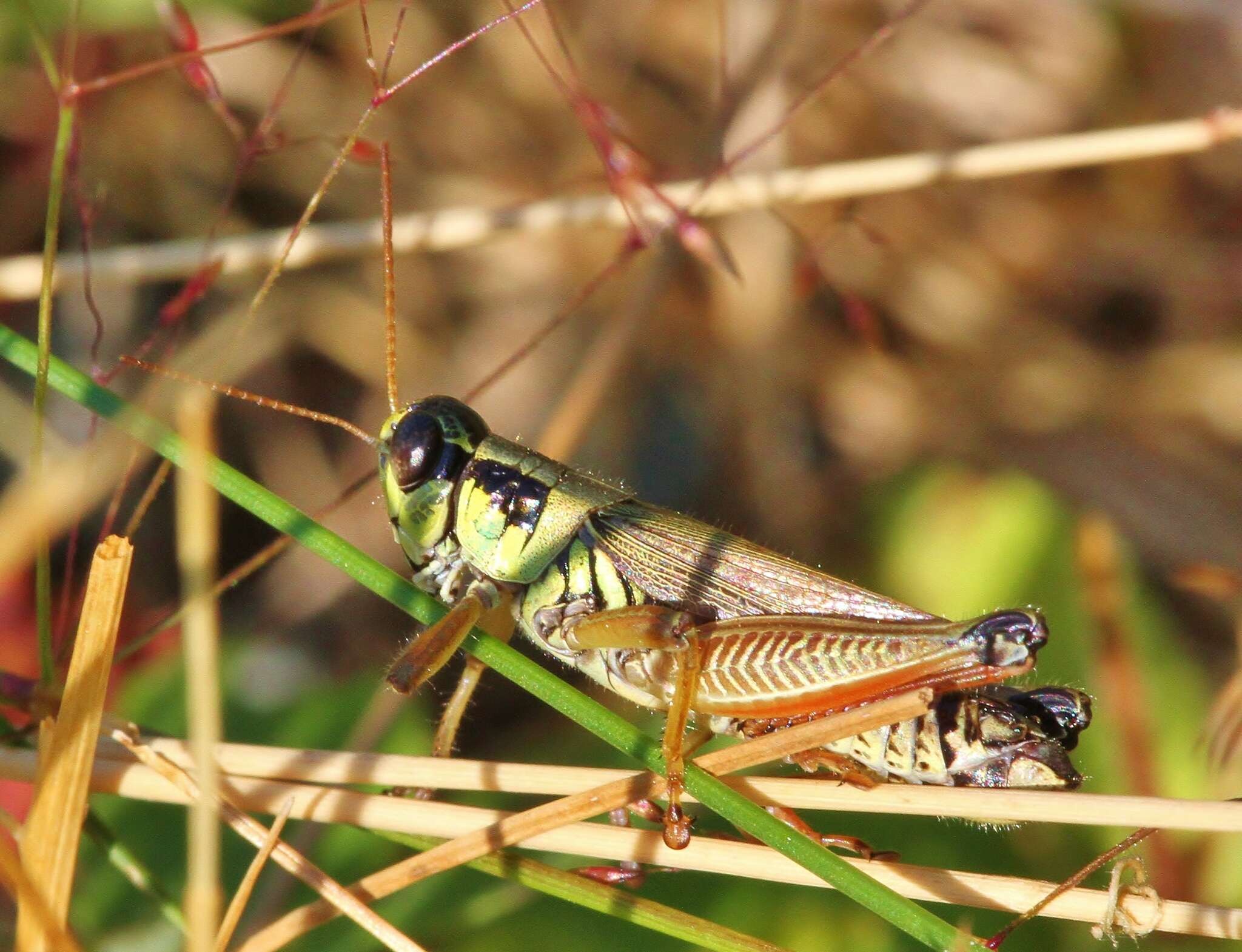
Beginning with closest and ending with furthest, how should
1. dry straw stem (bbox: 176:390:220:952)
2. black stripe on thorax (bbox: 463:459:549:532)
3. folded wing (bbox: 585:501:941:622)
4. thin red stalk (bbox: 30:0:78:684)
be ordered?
dry straw stem (bbox: 176:390:220:952) → thin red stalk (bbox: 30:0:78:684) → folded wing (bbox: 585:501:941:622) → black stripe on thorax (bbox: 463:459:549:532)

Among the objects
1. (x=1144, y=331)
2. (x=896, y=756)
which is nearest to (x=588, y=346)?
(x=1144, y=331)

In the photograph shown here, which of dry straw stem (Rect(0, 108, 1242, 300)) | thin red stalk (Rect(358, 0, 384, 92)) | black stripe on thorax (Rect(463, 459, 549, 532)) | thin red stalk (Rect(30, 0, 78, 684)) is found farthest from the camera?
dry straw stem (Rect(0, 108, 1242, 300))

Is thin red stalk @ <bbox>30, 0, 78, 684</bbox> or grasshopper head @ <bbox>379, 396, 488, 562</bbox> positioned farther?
grasshopper head @ <bbox>379, 396, 488, 562</bbox>

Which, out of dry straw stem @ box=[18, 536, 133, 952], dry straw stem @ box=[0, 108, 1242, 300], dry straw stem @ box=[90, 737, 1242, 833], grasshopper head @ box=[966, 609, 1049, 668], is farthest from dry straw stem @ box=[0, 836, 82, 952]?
dry straw stem @ box=[0, 108, 1242, 300]

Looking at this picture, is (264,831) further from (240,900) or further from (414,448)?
(414,448)

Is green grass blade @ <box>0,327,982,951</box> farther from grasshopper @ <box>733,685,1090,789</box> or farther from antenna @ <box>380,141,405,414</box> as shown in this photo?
antenna @ <box>380,141,405,414</box>

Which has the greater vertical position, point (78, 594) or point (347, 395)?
point (347, 395)

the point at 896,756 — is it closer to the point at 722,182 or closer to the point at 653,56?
the point at 722,182

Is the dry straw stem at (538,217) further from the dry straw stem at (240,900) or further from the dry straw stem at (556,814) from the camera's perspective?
the dry straw stem at (240,900)
